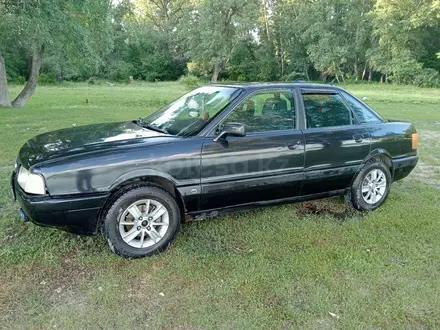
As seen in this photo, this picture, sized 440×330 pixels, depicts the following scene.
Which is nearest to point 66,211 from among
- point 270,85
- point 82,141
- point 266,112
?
point 82,141

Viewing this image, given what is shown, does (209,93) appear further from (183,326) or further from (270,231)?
(183,326)

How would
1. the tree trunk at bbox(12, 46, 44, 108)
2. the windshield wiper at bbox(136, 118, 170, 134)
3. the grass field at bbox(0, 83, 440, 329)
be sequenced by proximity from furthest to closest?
the tree trunk at bbox(12, 46, 44, 108) → the windshield wiper at bbox(136, 118, 170, 134) → the grass field at bbox(0, 83, 440, 329)

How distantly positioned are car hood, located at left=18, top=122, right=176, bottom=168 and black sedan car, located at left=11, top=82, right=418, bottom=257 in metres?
Result: 0.01

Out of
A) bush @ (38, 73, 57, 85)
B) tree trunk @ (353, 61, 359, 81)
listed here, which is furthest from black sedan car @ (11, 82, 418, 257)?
tree trunk @ (353, 61, 359, 81)

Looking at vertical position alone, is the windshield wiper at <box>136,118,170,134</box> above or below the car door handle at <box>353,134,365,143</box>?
above

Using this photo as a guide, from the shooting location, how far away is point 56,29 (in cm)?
1183

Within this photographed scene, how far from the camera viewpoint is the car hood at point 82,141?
3.43 metres

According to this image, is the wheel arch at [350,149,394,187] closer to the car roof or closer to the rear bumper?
the rear bumper

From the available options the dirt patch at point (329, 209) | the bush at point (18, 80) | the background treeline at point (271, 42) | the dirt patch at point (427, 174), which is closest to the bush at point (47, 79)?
the background treeline at point (271, 42)

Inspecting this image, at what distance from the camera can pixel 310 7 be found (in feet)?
152

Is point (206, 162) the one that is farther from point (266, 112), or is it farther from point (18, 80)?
point (18, 80)

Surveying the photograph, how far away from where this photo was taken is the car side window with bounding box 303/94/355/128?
4.40 metres

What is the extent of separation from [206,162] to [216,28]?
144 ft

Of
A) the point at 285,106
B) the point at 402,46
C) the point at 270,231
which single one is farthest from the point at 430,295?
the point at 402,46
